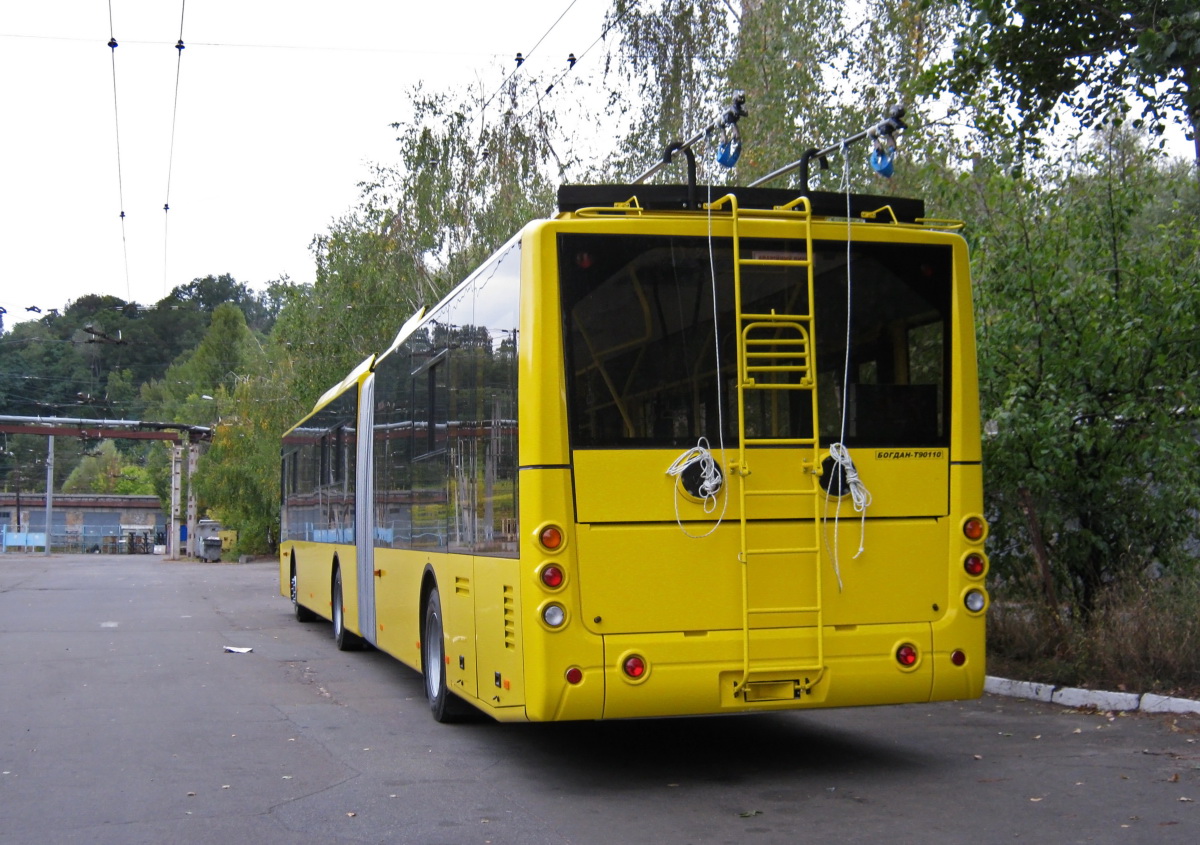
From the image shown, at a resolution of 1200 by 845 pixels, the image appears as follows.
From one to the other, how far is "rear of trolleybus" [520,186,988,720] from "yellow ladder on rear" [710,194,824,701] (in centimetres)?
1

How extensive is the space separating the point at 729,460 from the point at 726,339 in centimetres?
72

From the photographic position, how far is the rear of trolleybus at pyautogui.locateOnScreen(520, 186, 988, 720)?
7.46 metres

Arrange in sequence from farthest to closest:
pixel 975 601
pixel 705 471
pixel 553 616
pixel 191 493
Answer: pixel 191 493
pixel 975 601
pixel 705 471
pixel 553 616

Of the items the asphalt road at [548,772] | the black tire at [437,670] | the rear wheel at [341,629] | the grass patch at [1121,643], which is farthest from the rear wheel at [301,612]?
the grass patch at [1121,643]

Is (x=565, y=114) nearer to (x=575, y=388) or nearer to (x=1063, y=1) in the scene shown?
(x=1063, y=1)

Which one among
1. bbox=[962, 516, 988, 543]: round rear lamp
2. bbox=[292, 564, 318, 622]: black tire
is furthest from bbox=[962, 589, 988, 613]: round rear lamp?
bbox=[292, 564, 318, 622]: black tire

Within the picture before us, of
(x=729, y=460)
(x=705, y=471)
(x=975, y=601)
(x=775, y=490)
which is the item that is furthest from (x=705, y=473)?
(x=975, y=601)

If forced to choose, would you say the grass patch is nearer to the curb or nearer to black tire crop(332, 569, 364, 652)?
the curb

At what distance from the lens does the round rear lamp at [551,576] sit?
24.2 feet

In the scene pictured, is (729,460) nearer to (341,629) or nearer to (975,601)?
(975,601)

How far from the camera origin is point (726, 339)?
7.73 meters

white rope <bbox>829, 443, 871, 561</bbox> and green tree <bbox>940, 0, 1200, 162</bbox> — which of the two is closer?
white rope <bbox>829, 443, 871, 561</bbox>

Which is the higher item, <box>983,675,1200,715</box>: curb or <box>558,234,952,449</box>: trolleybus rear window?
<box>558,234,952,449</box>: trolleybus rear window

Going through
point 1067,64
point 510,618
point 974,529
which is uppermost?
point 1067,64
